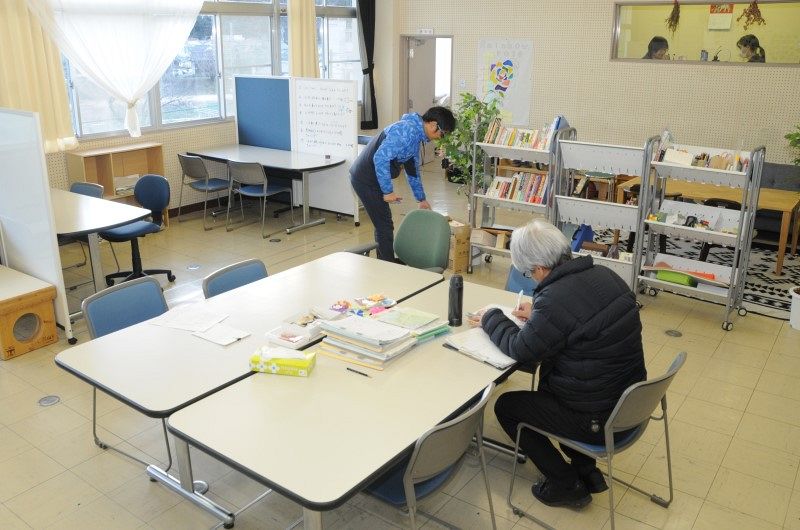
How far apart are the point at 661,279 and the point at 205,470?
3870 millimetres

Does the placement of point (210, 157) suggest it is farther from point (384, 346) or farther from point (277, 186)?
point (384, 346)

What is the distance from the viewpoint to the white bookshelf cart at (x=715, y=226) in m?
5.17

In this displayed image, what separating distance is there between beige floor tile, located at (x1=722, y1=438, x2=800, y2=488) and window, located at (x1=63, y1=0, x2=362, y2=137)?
23.0 ft

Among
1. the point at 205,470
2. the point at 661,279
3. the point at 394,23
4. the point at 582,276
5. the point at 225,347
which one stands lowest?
the point at 205,470

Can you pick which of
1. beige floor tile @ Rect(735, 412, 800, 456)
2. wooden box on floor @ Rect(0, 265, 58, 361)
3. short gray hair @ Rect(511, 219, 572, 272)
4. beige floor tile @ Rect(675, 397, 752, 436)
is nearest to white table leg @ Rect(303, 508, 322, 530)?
short gray hair @ Rect(511, 219, 572, 272)

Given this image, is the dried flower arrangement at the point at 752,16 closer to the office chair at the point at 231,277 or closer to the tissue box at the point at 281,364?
the office chair at the point at 231,277

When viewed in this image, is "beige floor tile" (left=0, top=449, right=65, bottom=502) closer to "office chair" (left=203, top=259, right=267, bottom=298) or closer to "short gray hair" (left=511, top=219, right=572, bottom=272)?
"office chair" (left=203, top=259, right=267, bottom=298)

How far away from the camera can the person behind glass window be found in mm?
8484

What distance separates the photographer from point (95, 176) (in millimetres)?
7578

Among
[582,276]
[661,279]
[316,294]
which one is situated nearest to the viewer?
[582,276]

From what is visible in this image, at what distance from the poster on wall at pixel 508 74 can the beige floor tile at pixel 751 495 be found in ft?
22.7

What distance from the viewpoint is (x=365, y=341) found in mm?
3135

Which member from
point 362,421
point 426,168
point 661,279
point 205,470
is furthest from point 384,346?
point 426,168

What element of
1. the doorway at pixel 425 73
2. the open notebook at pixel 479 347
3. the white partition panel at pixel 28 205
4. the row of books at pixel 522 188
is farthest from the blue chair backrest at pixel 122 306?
the doorway at pixel 425 73
